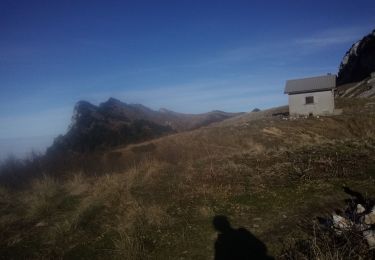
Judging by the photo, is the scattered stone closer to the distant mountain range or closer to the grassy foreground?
the grassy foreground

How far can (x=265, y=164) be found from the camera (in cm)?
1319

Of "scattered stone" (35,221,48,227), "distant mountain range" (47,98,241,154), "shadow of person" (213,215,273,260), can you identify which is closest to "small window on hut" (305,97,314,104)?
"distant mountain range" (47,98,241,154)

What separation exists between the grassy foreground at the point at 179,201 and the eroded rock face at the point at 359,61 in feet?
171

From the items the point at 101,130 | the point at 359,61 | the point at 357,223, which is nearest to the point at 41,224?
the point at 357,223

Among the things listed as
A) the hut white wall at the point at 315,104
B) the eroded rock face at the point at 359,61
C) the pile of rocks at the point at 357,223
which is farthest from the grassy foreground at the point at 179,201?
the eroded rock face at the point at 359,61

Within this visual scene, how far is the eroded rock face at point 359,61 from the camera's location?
60322mm

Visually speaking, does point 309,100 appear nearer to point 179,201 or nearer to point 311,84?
point 311,84

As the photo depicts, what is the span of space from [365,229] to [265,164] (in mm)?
7154

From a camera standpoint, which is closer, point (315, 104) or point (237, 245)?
point (237, 245)

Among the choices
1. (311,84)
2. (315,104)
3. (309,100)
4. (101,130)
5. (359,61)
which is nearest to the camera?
(315,104)

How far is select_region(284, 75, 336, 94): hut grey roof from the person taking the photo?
1044 inches

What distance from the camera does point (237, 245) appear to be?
6574 mm

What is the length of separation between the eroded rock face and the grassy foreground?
2056 inches

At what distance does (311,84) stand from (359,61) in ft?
148
